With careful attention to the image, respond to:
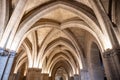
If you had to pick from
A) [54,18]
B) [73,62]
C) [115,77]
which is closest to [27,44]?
[54,18]

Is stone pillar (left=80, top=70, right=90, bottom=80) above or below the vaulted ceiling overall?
below

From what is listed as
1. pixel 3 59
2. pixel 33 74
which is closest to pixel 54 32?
pixel 33 74

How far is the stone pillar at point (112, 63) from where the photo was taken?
200 inches

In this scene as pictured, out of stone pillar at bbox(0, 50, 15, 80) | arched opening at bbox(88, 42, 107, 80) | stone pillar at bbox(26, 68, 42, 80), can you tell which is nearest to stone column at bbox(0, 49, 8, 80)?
stone pillar at bbox(0, 50, 15, 80)

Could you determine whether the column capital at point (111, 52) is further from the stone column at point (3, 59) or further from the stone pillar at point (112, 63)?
the stone column at point (3, 59)

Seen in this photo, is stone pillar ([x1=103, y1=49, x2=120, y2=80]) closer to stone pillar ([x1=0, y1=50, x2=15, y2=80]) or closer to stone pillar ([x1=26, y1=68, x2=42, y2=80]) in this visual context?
stone pillar ([x1=0, y1=50, x2=15, y2=80])

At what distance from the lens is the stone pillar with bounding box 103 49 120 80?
509 cm

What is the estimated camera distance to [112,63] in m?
5.38

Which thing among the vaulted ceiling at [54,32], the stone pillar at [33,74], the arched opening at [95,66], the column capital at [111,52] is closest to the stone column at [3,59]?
the vaulted ceiling at [54,32]

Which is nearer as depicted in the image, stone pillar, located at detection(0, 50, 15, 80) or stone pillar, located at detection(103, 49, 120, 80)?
stone pillar, located at detection(103, 49, 120, 80)

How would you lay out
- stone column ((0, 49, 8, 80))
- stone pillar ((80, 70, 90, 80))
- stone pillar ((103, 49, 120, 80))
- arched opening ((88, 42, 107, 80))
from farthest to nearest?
stone pillar ((80, 70, 90, 80)) → arched opening ((88, 42, 107, 80)) → stone column ((0, 49, 8, 80)) → stone pillar ((103, 49, 120, 80))

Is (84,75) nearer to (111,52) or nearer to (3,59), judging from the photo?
(111,52)

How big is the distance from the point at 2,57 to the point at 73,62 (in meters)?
9.35

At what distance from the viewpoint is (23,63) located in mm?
15070
